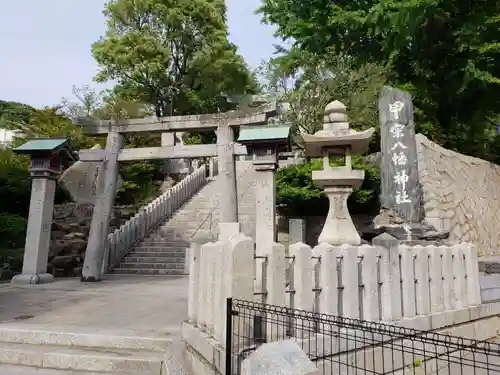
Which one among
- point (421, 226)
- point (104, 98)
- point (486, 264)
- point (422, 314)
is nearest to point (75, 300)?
point (422, 314)

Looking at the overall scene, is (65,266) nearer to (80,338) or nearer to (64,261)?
(64,261)

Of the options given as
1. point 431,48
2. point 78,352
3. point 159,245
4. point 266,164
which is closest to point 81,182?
point 159,245

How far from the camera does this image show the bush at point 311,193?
14.7 m

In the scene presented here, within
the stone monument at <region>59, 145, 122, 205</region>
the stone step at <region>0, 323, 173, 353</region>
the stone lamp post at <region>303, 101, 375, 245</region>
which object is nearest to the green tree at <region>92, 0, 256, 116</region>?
the stone monument at <region>59, 145, 122, 205</region>

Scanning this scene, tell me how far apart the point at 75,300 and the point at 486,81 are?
16.8 m

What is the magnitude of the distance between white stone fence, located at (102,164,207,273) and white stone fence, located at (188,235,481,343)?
337 inches

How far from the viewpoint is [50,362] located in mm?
4418

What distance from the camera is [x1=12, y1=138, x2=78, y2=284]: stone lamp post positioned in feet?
32.7

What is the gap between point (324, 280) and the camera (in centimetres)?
431

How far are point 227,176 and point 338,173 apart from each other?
328 cm

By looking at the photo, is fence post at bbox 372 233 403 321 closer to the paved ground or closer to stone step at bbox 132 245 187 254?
the paved ground

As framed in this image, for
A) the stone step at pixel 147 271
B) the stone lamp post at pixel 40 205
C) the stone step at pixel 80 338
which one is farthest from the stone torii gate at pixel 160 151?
the stone step at pixel 80 338

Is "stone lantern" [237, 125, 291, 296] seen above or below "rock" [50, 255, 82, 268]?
above

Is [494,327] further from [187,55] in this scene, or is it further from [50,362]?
[187,55]
